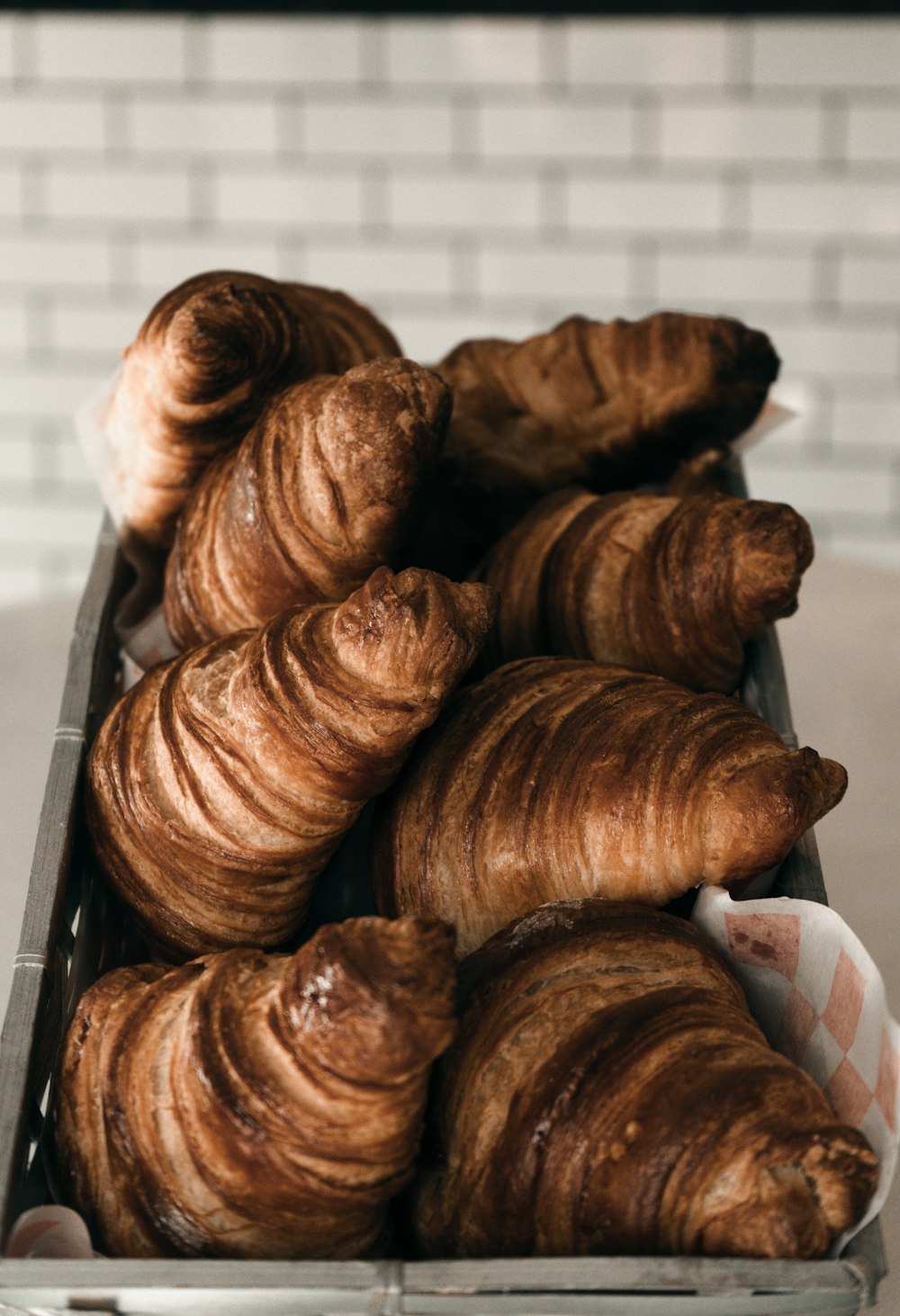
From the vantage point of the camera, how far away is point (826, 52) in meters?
2.11

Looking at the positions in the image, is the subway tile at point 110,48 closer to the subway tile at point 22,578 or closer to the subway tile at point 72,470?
the subway tile at point 72,470

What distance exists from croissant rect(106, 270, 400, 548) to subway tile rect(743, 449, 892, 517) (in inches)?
60.6

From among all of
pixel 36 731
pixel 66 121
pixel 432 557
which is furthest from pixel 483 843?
pixel 66 121

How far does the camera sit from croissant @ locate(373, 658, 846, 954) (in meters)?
0.70

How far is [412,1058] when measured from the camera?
0.57 m

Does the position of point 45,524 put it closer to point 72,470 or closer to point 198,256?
point 72,470

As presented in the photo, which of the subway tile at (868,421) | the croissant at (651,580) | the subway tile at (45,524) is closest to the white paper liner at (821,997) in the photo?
the croissant at (651,580)

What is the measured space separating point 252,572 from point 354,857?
0.19 meters

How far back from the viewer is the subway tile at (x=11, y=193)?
2309 mm

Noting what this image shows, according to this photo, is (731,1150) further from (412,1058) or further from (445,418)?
(445,418)

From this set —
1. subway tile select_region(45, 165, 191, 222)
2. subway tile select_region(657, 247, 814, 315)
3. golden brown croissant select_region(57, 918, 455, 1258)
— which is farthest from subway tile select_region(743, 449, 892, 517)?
Answer: golden brown croissant select_region(57, 918, 455, 1258)

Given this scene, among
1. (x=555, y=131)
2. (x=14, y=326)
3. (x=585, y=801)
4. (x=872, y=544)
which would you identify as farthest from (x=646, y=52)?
(x=585, y=801)

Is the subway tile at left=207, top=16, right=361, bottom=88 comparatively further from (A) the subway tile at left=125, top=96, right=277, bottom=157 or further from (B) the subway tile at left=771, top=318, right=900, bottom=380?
(B) the subway tile at left=771, top=318, right=900, bottom=380

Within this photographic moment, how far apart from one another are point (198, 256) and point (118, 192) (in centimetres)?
14
